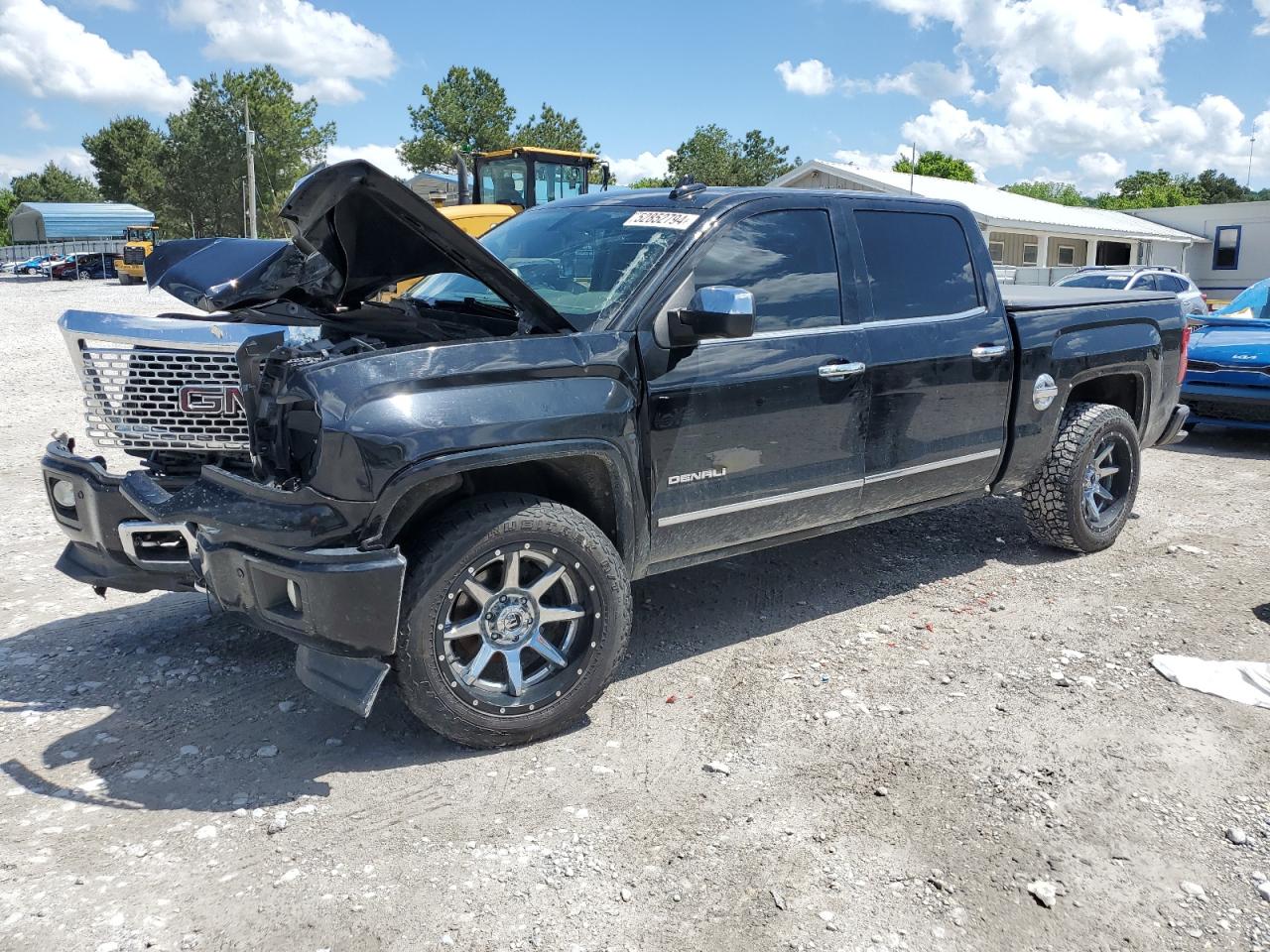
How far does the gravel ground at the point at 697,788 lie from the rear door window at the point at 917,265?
152 centimetres

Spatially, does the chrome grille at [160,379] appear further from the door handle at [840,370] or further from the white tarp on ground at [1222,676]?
the white tarp on ground at [1222,676]

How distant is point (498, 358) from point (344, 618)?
1005 mm

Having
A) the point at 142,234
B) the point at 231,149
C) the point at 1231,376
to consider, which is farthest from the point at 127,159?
the point at 1231,376

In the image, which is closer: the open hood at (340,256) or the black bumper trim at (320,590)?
the black bumper trim at (320,590)

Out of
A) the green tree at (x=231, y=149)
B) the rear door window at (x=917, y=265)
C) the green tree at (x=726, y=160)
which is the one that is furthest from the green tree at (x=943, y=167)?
the rear door window at (x=917, y=265)

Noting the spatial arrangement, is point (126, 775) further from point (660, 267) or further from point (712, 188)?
point (712, 188)

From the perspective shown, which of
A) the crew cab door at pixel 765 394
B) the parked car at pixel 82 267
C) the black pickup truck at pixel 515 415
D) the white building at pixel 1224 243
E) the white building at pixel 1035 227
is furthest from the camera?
the parked car at pixel 82 267

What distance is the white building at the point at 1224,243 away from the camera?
3922 cm

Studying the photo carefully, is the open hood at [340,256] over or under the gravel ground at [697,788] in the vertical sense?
over

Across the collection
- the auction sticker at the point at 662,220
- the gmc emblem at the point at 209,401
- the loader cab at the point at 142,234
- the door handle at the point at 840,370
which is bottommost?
the gmc emblem at the point at 209,401

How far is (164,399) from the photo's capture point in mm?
4043

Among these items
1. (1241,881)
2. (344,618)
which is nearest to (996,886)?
(1241,881)

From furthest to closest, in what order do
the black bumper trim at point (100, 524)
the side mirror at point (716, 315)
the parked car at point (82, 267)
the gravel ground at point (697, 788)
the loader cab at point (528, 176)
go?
the parked car at point (82, 267) < the loader cab at point (528, 176) < the black bumper trim at point (100, 524) < the side mirror at point (716, 315) < the gravel ground at point (697, 788)

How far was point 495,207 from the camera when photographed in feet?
44.5
